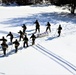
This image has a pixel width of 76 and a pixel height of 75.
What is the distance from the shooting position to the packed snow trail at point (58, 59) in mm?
15991

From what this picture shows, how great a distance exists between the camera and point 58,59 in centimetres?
1761

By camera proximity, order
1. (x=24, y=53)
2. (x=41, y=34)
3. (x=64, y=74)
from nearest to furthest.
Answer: (x=64, y=74)
(x=24, y=53)
(x=41, y=34)

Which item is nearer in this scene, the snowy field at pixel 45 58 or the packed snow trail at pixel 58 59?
the snowy field at pixel 45 58

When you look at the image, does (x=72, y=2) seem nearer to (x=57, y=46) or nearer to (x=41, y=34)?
(x=41, y=34)

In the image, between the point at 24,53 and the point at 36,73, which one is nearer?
the point at 36,73

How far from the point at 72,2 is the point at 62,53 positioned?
61.7 ft

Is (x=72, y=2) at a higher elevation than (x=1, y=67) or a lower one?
higher

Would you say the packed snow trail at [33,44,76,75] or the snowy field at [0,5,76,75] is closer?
the snowy field at [0,5,76,75]

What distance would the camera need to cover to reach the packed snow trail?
16.0 m

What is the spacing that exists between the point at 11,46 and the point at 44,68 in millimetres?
5300

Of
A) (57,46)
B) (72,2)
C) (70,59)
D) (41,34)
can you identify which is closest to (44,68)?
(70,59)

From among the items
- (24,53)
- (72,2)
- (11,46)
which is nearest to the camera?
(24,53)

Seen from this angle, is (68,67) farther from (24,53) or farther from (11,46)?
(11,46)

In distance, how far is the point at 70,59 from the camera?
17.5m
